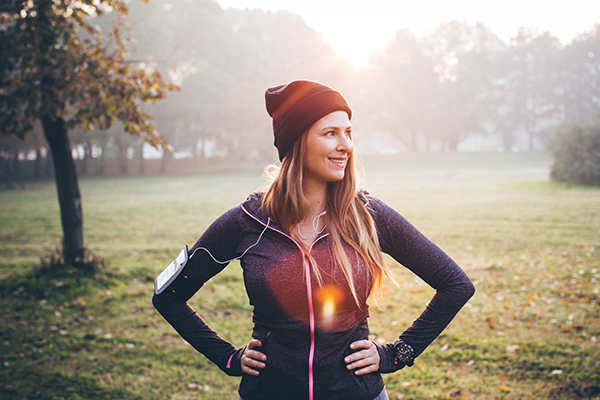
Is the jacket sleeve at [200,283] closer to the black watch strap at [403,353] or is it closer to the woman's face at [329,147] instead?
the woman's face at [329,147]

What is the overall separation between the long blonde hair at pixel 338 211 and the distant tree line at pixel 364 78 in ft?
129

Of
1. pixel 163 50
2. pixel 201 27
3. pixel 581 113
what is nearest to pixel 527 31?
pixel 581 113

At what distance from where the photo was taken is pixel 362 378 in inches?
76.2

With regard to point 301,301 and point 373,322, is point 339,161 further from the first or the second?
point 373,322

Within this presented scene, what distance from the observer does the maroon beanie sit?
2035 millimetres

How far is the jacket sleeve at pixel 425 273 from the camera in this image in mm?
2070

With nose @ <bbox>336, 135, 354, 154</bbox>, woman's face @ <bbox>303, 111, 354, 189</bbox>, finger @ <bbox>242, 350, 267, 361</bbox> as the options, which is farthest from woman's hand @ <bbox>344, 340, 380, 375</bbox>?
nose @ <bbox>336, 135, 354, 154</bbox>

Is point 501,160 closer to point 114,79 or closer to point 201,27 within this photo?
point 201,27

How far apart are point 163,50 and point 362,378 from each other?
4304 centimetres

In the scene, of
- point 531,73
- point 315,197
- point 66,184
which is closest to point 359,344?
point 315,197

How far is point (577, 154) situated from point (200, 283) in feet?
73.4

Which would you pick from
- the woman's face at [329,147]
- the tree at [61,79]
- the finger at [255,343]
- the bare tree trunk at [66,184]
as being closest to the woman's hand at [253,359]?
the finger at [255,343]

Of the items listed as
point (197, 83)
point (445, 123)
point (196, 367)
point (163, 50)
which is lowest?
point (196, 367)

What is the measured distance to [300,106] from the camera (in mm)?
2041
